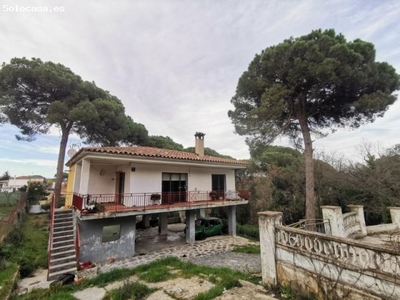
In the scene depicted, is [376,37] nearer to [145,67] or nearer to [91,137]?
[145,67]

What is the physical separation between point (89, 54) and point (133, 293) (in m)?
12.3

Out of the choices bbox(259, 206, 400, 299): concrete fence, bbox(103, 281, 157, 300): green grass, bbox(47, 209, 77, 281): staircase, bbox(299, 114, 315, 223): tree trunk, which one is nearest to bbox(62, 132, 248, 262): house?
bbox(47, 209, 77, 281): staircase

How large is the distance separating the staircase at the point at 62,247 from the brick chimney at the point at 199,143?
A: 31.3 feet

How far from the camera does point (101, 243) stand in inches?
398

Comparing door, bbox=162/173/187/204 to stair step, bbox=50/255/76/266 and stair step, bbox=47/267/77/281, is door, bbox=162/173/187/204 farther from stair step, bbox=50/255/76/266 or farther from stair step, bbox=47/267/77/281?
stair step, bbox=47/267/77/281

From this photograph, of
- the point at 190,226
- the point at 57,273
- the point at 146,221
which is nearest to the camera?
the point at 57,273

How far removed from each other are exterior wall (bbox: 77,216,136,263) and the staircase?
2.18ft

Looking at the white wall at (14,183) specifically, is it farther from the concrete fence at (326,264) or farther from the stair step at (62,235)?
the concrete fence at (326,264)

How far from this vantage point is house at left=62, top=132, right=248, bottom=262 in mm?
9984

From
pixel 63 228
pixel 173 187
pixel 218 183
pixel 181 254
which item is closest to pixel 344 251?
pixel 181 254

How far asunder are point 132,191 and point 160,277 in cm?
623

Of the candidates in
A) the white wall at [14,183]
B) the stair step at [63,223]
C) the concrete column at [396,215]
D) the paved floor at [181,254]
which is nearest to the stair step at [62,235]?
the stair step at [63,223]

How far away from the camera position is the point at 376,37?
1105 centimetres

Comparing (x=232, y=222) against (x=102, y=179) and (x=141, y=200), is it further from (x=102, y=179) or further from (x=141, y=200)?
(x=102, y=179)
